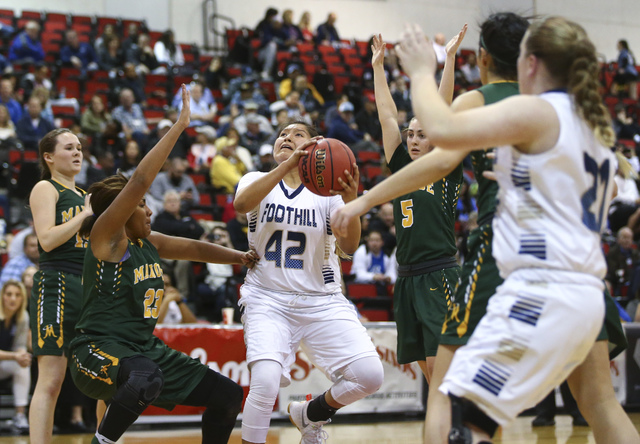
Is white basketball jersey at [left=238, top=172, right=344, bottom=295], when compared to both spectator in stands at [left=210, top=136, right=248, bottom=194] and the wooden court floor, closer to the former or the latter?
the wooden court floor

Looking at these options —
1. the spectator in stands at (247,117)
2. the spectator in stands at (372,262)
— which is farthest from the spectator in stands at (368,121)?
the spectator in stands at (372,262)

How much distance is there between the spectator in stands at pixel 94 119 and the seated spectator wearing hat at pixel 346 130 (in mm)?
4121

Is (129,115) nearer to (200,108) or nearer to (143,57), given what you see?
(200,108)

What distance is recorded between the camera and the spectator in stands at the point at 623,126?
1700 centimetres

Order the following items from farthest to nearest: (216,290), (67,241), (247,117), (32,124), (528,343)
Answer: (247,117) → (32,124) → (216,290) → (67,241) → (528,343)

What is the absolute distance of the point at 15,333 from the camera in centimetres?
727

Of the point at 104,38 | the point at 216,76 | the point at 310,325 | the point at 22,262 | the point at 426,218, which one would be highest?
the point at 104,38

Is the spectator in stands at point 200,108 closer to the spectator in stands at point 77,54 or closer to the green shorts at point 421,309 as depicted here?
the spectator in stands at point 77,54

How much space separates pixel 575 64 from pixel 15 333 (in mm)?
6372

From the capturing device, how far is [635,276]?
10.4 m

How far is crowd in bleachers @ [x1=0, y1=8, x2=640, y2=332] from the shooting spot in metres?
10.8

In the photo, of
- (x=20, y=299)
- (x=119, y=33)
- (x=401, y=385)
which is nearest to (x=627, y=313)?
(x=401, y=385)

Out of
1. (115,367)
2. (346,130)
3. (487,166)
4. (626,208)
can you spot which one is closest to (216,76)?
(346,130)

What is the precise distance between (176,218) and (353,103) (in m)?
8.04
